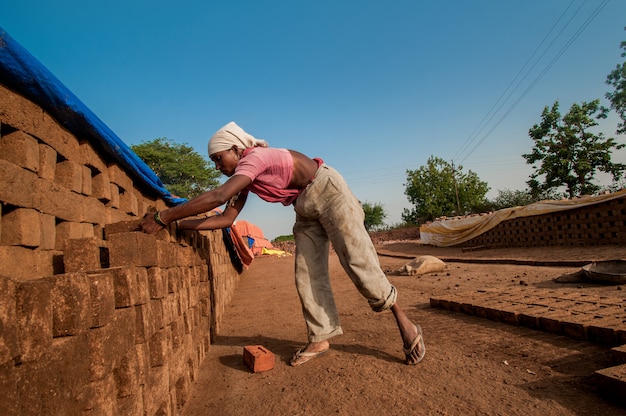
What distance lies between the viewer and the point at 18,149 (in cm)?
143

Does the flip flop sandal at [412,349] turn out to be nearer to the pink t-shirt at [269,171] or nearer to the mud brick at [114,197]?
the pink t-shirt at [269,171]

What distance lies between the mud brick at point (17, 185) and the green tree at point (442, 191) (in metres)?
33.1

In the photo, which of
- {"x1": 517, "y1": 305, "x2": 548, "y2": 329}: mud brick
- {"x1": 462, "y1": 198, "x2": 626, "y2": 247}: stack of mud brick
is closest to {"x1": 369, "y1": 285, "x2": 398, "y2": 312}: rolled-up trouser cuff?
{"x1": 517, "y1": 305, "x2": 548, "y2": 329}: mud brick

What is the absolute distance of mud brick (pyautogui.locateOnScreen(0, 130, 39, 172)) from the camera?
4.62 ft

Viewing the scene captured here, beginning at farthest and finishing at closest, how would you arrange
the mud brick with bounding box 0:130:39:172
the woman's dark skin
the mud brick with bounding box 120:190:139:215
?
the mud brick with bounding box 120:190:139:215 < the woman's dark skin < the mud brick with bounding box 0:130:39:172

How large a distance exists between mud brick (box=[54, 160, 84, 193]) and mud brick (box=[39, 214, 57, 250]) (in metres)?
0.21

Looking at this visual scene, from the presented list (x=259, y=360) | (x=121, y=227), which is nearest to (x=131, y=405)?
(x=121, y=227)

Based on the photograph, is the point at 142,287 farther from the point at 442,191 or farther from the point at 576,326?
the point at 442,191

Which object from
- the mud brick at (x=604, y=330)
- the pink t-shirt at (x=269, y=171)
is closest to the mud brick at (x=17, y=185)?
the pink t-shirt at (x=269, y=171)

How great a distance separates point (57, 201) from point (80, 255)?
0.32 m

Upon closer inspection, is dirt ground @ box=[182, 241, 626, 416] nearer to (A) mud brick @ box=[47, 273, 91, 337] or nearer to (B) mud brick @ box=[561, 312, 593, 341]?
(B) mud brick @ box=[561, 312, 593, 341]

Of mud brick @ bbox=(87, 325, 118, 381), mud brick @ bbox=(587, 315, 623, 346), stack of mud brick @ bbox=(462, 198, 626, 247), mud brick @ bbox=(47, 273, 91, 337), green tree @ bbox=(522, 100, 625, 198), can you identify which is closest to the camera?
mud brick @ bbox=(47, 273, 91, 337)

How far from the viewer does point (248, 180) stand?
87.3 inches

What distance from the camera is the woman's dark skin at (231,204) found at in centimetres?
201
